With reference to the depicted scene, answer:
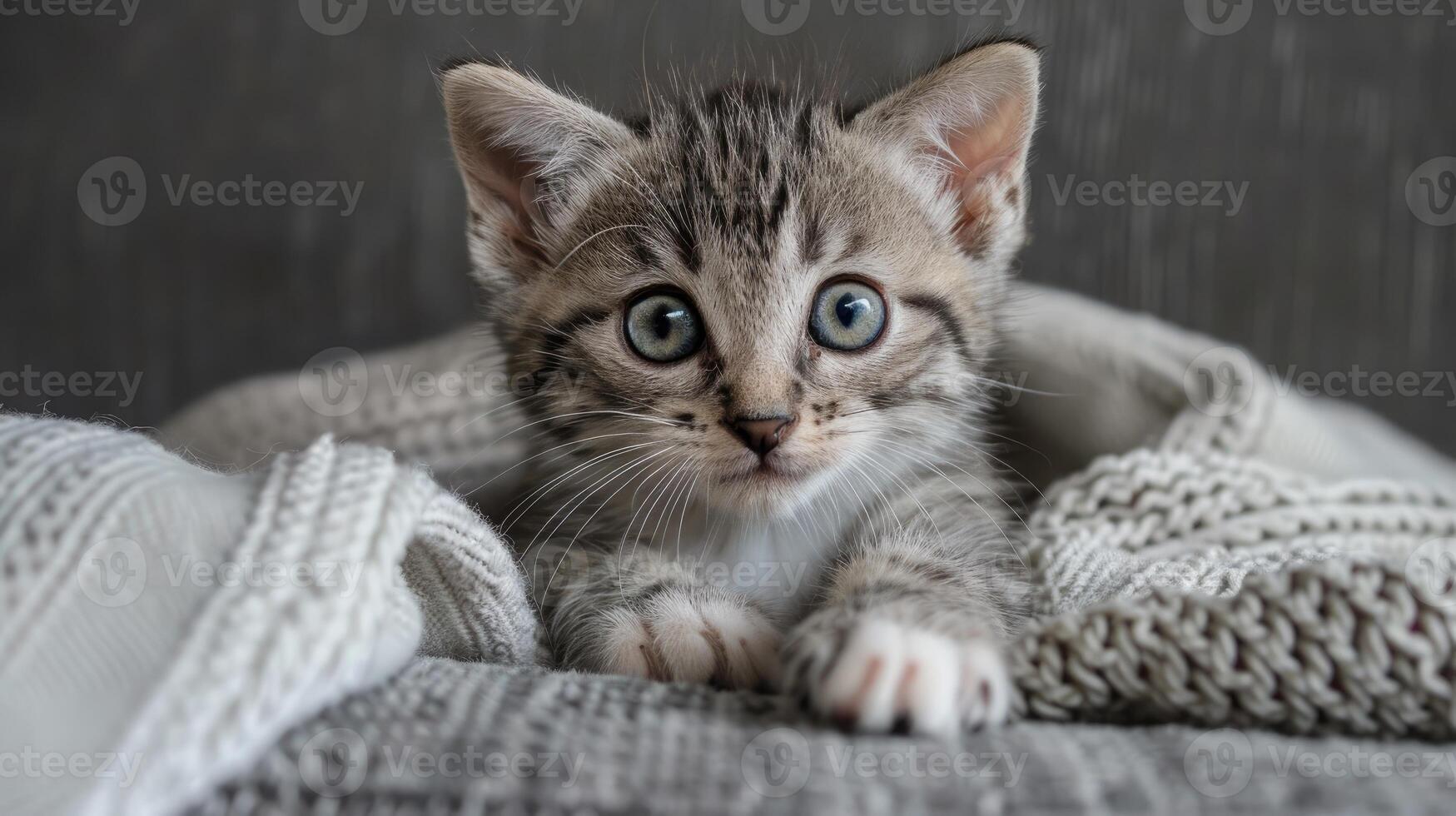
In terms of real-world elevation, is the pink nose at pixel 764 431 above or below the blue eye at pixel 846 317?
below

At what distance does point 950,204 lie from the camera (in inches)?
44.1

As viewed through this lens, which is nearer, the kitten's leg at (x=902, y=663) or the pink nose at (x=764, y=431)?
the kitten's leg at (x=902, y=663)

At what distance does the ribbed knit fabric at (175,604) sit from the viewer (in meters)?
0.51

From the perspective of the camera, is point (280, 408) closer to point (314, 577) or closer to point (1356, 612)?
point (314, 577)

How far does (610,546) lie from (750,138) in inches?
19.6

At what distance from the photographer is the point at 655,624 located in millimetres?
889

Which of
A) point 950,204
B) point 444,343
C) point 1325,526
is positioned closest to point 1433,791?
point 1325,526

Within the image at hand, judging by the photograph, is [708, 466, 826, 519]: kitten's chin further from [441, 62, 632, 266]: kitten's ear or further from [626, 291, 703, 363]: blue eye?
[441, 62, 632, 266]: kitten's ear

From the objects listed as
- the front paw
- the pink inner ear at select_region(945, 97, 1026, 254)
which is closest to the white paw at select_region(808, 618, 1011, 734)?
the front paw

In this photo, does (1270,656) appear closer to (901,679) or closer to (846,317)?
(901,679)

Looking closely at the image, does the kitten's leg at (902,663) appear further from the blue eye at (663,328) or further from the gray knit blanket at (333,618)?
the blue eye at (663,328)

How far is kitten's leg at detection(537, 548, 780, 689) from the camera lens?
813 mm

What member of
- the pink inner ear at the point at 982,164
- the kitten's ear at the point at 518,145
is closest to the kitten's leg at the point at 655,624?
the kitten's ear at the point at 518,145

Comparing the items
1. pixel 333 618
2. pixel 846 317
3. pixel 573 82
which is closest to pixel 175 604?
pixel 333 618
